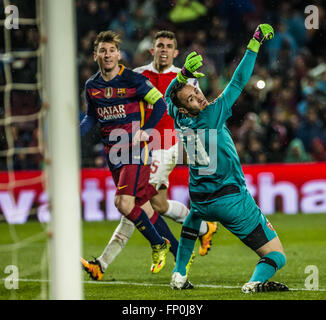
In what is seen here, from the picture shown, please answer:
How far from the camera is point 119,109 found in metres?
6.16

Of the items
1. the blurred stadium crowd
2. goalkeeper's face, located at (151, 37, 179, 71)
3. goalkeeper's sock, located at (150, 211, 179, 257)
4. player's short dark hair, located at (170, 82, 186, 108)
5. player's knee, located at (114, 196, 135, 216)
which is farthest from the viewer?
the blurred stadium crowd

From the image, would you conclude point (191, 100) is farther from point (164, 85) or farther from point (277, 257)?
point (164, 85)

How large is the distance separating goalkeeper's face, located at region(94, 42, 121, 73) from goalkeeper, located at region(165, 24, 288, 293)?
3.17 feet

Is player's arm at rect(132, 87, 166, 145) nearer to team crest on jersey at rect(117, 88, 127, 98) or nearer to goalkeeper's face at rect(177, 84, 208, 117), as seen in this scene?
team crest on jersey at rect(117, 88, 127, 98)

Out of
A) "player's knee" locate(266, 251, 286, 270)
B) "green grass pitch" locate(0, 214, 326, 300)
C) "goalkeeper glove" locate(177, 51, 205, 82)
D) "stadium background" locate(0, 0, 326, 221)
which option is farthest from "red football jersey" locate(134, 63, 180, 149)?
"stadium background" locate(0, 0, 326, 221)

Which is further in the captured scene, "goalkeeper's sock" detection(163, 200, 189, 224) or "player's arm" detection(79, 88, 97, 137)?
"goalkeeper's sock" detection(163, 200, 189, 224)

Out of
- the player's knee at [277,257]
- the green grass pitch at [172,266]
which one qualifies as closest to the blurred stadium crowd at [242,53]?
the green grass pitch at [172,266]

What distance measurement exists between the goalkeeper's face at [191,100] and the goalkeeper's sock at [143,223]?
3.72 feet

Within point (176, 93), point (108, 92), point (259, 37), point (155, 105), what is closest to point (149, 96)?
point (155, 105)

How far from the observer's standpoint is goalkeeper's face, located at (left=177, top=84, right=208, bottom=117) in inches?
207

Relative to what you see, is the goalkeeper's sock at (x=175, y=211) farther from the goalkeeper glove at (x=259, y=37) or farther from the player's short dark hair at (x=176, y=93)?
the goalkeeper glove at (x=259, y=37)

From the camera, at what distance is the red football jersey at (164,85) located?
279 inches

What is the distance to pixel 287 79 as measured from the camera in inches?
464
